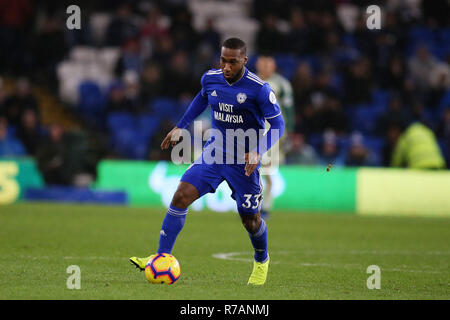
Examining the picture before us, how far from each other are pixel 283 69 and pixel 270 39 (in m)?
0.95

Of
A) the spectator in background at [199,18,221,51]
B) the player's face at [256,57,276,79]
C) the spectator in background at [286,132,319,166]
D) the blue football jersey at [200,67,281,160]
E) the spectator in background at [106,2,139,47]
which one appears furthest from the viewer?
the spectator in background at [106,2,139,47]

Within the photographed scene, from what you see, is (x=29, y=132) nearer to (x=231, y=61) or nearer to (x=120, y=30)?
(x=120, y=30)

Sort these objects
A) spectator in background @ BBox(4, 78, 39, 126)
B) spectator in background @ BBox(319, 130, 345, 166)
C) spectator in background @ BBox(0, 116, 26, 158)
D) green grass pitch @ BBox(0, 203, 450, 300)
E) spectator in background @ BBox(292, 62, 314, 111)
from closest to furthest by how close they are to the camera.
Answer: green grass pitch @ BBox(0, 203, 450, 300) → spectator in background @ BBox(0, 116, 26, 158) → spectator in background @ BBox(319, 130, 345, 166) → spectator in background @ BBox(4, 78, 39, 126) → spectator in background @ BBox(292, 62, 314, 111)

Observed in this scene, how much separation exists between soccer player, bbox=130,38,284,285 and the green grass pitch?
447mm

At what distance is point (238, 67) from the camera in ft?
24.1

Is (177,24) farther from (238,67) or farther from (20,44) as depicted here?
(238,67)

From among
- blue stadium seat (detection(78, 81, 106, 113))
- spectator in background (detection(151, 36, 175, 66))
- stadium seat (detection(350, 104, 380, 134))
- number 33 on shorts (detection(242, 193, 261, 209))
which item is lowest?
number 33 on shorts (detection(242, 193, 261, 209))

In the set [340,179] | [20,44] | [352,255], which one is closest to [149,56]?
[20,44]

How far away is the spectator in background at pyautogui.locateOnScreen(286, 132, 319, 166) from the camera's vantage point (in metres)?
18.3

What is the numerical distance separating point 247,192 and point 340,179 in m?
9.89

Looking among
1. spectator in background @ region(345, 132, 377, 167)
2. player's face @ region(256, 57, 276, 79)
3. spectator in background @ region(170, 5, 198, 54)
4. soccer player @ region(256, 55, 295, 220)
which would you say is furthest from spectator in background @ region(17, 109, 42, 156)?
player's face @ region(256, 57, 276, 79)

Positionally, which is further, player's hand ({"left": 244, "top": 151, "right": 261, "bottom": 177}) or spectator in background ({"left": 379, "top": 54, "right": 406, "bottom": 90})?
spectator in background ({"left": 379, "top": 54, "right": 406, "bottom": 90})

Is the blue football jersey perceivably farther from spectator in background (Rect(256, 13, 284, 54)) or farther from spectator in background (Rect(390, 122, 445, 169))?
spectator in background (Rect(256, 13, 284, 54))

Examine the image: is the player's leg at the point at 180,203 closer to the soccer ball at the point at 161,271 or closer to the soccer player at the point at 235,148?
the soccer player at the point at 235,148
